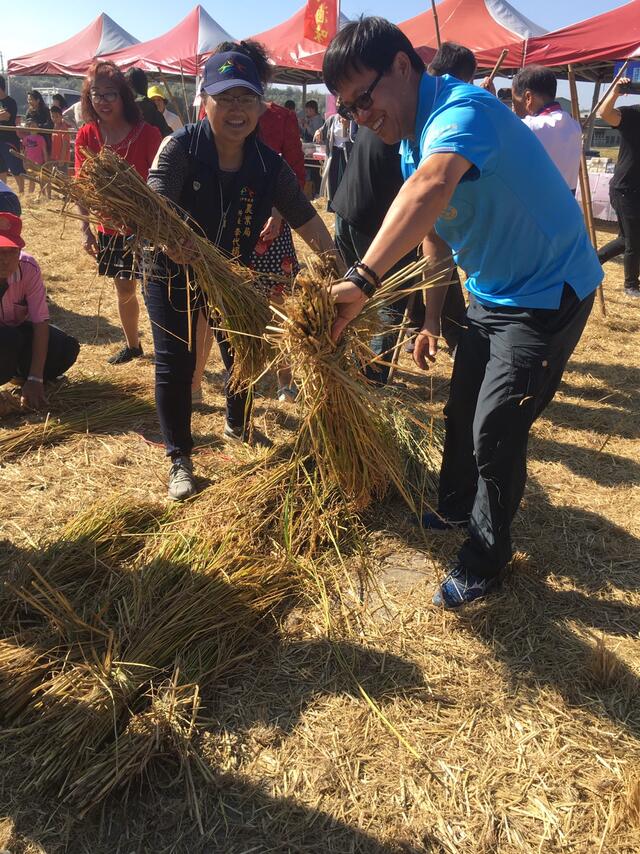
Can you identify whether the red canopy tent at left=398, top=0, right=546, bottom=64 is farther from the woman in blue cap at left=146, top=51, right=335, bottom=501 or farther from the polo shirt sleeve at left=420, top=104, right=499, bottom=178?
the polo shirt sleeve at left=420, top=104, right=499, bottom=178

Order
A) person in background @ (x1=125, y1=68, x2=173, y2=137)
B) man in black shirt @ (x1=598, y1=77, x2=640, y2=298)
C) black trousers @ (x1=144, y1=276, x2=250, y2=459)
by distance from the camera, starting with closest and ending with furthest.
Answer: black trousers @ (x1=144, y1=276, x2=250, y2=459) < man in black shirt @ (x1=598, y1=77, x2=640, y2=298) < person in background @ (x1=125, y1=68, x2=173, y2=137)

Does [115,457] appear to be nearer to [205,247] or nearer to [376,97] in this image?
[205,247]

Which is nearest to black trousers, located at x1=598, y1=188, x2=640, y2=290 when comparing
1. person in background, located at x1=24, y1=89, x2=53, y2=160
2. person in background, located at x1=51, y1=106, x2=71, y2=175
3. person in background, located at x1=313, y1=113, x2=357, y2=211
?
person in background, located at x1=313, y1=113, x2=357, y2=211

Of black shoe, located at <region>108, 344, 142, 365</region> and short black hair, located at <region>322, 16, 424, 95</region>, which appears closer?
short black hair, located at <region>322, 16, 424, 95</region>

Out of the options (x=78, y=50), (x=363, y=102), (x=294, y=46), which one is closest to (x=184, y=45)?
(x=294, y=46)

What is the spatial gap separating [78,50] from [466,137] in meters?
18.2

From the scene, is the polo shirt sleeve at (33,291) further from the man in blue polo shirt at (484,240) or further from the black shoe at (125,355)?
the man in blue polo shirt at (484,240)

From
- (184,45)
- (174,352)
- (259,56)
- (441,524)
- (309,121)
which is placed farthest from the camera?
(309,121)

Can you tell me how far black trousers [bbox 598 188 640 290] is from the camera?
5.43 m

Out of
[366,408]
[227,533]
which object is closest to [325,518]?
[227,533]

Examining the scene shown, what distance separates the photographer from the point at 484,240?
177cm

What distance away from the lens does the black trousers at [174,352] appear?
99.1 inches

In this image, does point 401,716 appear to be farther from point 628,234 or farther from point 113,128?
point 628,234

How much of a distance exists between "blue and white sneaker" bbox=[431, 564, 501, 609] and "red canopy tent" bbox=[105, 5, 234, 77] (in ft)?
44.5
